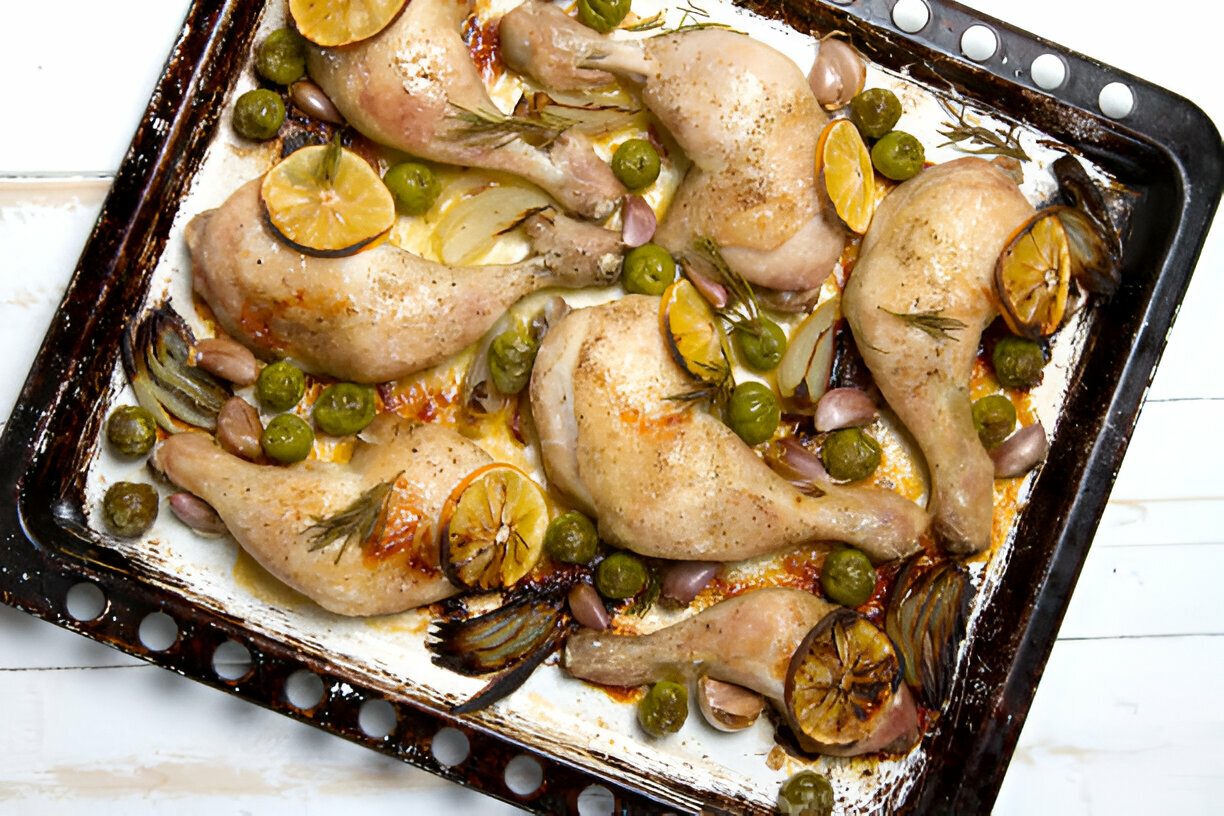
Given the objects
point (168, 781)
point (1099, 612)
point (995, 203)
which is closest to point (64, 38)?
point (168, 781)

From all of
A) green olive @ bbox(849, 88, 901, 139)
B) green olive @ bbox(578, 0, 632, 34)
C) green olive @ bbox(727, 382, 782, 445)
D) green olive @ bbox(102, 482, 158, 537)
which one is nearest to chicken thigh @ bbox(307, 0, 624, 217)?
green olive @ bbox(578, 0, 632, 34)

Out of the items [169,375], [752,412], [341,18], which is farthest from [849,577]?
[341,18]

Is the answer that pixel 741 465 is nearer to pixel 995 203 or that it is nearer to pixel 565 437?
pixel 565 437

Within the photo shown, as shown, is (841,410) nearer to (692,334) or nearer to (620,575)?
(692,334)

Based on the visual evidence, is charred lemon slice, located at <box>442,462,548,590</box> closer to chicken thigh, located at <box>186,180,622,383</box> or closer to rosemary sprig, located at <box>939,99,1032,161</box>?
chicken thigh, located at <box>186,180,622,383</box>

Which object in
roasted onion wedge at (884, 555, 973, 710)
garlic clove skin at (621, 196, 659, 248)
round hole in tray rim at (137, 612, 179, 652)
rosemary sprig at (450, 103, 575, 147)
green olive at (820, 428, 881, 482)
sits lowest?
round hole in tray rim at (137, 612, 179, 652)

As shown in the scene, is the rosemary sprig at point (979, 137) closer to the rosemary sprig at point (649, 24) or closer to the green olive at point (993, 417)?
the green olive at point (993, 417)

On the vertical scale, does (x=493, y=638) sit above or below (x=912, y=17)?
below

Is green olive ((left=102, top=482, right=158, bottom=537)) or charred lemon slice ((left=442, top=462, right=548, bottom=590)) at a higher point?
charred lemon slice ((left=442, top=462, right=548, bottom=590))
